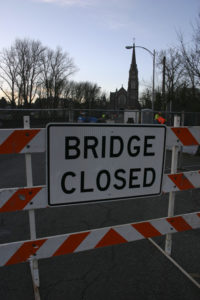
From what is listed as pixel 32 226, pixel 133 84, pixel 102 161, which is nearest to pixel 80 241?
pixel 32 226

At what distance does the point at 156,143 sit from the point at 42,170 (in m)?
6.85

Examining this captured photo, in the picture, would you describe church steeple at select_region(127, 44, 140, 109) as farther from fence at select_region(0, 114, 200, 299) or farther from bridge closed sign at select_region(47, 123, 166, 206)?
bridge closed sign at select_region(47, 123, 166, 206)

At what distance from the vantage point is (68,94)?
7788 cm

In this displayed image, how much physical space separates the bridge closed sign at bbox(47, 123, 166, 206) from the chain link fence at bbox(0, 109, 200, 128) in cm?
997

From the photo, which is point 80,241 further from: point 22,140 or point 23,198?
point 22,140

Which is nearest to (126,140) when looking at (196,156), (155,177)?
Result: (155,177)

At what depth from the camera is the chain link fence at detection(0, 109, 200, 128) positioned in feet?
41.8

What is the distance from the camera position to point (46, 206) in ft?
7.53

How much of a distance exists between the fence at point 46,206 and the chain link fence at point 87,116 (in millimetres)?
9743

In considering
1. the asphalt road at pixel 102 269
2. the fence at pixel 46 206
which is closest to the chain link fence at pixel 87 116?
the asphalt road at pixel 102 269

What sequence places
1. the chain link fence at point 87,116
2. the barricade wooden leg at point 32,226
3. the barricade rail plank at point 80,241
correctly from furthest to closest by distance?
the chain link fence at point 87,116 → the barricade wooden leg at point 32,226 → the barricade rail plank at point 80,241

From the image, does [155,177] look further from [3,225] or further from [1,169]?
[1,169]

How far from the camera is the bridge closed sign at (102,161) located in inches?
88.1

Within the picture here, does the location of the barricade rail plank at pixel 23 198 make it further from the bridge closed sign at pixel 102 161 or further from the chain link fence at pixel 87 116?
the chain link fence at pixel 87 116
